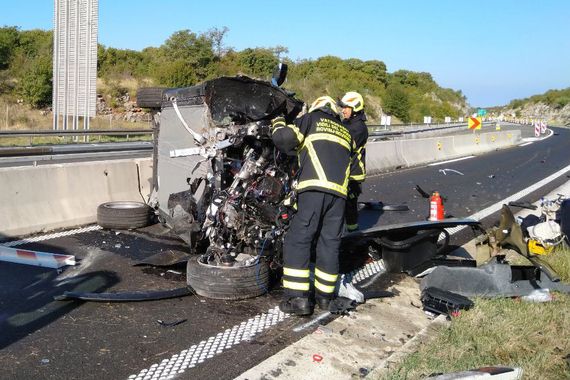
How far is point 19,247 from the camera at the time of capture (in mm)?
6434

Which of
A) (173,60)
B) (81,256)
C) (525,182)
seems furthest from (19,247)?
(173,60)

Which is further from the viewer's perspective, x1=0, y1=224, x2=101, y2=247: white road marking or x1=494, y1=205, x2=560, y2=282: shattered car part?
x1=0, y1=224, x2=101, y2=247: white road marking

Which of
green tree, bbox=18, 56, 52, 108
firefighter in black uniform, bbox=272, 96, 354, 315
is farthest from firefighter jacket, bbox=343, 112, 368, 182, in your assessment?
green tree, bbox=18, 56, 52, 108

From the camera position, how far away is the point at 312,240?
4812 millimetres

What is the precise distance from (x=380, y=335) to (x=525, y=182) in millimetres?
11637

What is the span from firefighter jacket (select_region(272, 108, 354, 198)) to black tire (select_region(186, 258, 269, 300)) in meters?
0.88

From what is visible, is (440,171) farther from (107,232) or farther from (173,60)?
(173,60)

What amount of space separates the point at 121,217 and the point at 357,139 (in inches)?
127

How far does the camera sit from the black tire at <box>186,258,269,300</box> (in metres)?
4.96

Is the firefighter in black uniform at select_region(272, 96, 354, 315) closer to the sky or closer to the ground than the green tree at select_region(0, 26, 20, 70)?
closer to the ground

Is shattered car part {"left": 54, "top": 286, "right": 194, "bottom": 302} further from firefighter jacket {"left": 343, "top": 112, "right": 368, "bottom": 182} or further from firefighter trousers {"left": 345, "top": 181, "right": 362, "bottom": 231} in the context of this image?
firefighter jacket {"left": 343, "top": 112, "right": 368, "bottom": 182}

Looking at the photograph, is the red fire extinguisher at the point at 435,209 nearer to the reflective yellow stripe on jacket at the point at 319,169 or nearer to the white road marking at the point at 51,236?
the reflective yellow stripe on jacket at the point at 319,169

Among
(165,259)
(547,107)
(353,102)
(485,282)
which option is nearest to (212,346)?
(165,259)

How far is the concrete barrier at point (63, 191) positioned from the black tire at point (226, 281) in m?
2.95
